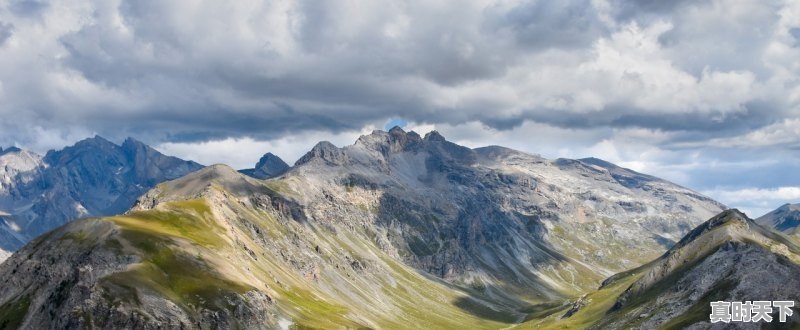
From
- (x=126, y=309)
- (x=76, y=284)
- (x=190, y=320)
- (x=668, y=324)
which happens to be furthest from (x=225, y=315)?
(x=668, y=324)

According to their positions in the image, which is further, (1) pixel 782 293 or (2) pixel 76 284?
(2) pixel 76 284

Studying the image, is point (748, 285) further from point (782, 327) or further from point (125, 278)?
point (125, 278)

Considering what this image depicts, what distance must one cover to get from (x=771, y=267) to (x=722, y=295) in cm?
1550

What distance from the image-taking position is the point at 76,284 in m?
194

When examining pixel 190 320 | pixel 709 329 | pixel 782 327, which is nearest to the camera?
pixel 782 327

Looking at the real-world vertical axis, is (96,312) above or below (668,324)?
below

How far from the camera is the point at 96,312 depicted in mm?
183625

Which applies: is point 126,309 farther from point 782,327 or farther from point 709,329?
point 782,327

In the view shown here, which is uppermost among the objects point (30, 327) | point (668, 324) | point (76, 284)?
point (668, 324)

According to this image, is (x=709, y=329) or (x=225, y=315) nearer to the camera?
(x=709, y=329)

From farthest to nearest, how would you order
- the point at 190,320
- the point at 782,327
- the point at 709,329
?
the point at 190,320 < the point at 709,329 < the point at 782,327

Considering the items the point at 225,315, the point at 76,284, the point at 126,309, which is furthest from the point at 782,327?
the point at 76,284

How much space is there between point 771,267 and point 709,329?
36.1 meters

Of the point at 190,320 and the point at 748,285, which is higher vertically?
the point at 748,285
